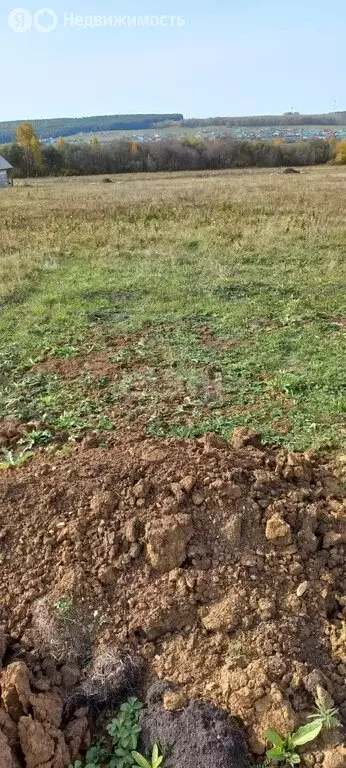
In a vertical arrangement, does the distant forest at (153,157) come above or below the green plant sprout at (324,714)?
above

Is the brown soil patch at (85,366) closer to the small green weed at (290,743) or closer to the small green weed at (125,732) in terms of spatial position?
the small green weed at (125,732)

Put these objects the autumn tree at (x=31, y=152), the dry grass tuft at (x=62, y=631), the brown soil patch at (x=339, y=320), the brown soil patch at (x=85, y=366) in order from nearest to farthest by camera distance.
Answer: the dry grass tuft at (x=62, y=631), the brown soil patch at (x=85, y=366), the brown soil patch at (x=339, y=320), the autumn tree at (x=31, y=152)

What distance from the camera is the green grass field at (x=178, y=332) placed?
15.9 ft

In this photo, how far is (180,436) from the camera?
14.6ft

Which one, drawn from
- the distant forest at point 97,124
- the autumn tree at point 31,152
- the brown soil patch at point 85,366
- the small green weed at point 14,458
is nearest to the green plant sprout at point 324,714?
the small green weed at point 14,458

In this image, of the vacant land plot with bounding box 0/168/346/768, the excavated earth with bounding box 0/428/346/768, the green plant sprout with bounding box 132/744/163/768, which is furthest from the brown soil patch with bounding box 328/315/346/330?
the green plant sprout with bounding box 132/744/163/768

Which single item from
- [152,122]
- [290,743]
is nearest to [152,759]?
[290,743]

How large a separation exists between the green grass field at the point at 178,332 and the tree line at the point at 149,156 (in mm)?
53451

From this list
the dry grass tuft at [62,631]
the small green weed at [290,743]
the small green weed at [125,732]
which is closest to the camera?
the small green weed at [290,743]

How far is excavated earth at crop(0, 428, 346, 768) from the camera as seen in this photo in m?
2.60

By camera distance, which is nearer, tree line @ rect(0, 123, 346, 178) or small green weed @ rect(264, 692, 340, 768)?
small green weed @ rect(264, 692, 340, 768)

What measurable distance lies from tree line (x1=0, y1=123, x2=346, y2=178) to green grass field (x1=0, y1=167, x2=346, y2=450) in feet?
175

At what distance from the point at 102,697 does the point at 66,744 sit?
244 mm

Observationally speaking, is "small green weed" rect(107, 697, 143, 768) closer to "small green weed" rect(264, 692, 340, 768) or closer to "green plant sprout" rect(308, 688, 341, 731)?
"small green weed" rect(264, 692, 340, 768)
